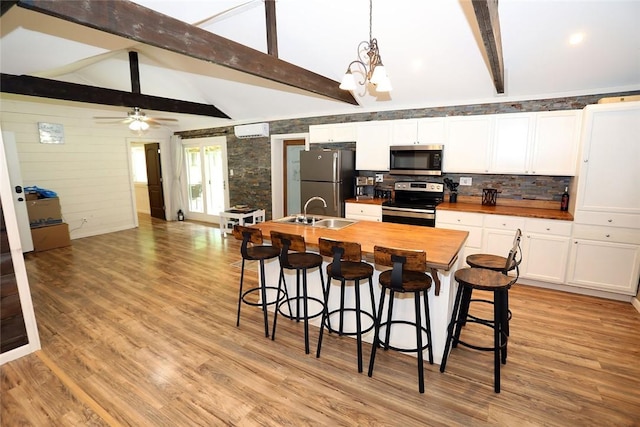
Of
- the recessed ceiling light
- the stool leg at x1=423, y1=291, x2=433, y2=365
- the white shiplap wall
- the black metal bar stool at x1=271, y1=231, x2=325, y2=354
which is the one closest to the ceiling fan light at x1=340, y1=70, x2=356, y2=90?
the black metal bar stool at x1=271, y1=231, x2=325, y2=354

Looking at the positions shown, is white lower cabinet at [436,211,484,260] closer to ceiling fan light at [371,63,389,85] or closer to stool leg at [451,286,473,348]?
stool leg at [451,286,473,348]

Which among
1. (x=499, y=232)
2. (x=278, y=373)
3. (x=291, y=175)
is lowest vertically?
(x=278, y=373)

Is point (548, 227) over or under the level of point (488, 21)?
under

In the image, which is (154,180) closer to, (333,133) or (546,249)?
(333,133)

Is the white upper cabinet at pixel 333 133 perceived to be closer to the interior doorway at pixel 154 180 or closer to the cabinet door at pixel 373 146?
the cabinet door at pixel 373 146

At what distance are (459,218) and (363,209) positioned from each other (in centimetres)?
138

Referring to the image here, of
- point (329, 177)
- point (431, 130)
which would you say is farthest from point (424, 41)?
point (329, 177)

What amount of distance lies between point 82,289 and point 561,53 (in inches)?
239

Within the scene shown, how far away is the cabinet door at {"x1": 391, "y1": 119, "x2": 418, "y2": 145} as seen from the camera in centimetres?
445

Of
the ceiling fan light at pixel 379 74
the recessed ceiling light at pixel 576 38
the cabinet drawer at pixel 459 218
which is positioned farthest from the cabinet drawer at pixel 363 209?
the recessed ceiling light at pixel 576 38

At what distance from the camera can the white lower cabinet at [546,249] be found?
3.52 m

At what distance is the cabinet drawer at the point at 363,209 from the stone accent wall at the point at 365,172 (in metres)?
0.63

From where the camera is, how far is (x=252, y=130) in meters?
6.33

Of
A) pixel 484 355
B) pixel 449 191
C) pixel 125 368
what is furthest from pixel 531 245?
pixel 125 368
